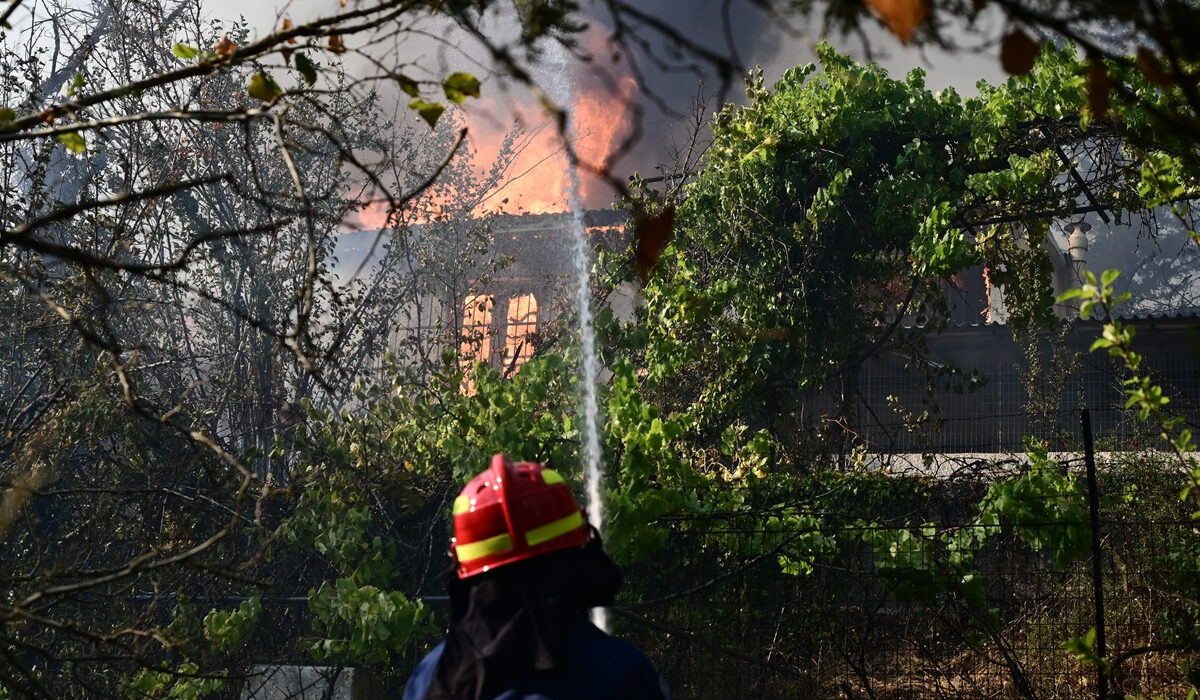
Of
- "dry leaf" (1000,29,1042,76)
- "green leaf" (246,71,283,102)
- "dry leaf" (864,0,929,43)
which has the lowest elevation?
"dry leaf" (1000,29,1042,76)

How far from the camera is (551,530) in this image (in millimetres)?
2217

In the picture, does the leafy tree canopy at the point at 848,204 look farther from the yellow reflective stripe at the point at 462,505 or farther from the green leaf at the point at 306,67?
the green leaf at the point at 306,67

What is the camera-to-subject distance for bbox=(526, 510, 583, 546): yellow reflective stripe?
7.21 feet

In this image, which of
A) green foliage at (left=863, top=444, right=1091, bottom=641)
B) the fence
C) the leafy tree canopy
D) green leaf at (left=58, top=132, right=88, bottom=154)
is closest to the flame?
the leafy tree canopy

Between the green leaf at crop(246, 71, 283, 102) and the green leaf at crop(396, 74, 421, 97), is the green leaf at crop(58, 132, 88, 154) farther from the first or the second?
the green leaf at crop(396, 74, 421, 97)

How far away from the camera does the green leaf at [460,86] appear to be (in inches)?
77.5

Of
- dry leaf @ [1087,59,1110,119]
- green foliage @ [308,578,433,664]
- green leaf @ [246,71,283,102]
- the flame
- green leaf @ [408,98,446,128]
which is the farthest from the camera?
the flame

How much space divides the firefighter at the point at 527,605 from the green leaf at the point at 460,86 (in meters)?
0.75

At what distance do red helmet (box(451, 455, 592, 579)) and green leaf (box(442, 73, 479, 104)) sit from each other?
2.40ft

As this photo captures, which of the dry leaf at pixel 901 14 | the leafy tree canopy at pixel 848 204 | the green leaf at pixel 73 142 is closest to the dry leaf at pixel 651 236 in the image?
the dry leaf at pixel 901 14

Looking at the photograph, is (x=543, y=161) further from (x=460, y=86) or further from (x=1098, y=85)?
(x=1098, y=85)

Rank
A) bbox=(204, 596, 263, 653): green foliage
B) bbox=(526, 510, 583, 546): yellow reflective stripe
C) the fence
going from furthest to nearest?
the fence → bbox=(204, 596, 263, 653): green foliage → bbox=(526, 510, 583, 546): yellow reflective stripe

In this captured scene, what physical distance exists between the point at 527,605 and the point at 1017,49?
4.48ft

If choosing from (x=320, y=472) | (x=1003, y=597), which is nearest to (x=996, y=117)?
(x=1003, y=597)
